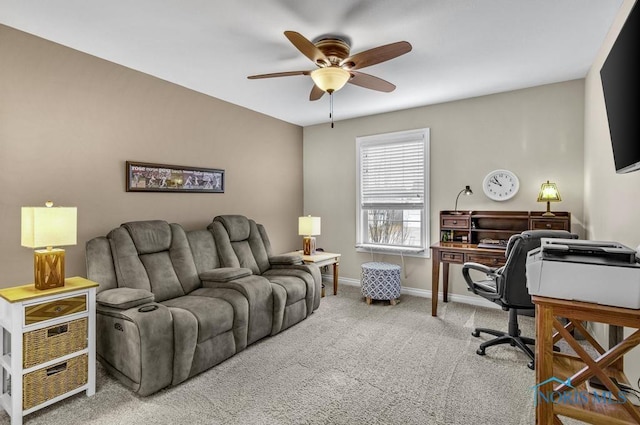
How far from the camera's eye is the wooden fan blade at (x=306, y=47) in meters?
2.05

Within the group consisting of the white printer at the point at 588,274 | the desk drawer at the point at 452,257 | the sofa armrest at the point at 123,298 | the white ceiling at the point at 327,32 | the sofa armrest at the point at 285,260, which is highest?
the white ceiling at the point at 327,32

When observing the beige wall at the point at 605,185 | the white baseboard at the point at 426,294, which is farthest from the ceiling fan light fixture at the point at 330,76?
the white baseboard at the point at 426,294

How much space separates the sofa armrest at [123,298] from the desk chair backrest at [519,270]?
282 cm

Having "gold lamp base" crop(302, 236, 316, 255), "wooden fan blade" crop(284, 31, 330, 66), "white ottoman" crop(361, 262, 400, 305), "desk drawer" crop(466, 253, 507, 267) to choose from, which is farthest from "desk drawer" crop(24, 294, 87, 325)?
"desk drawer" crop(466, 253, 507, 267)

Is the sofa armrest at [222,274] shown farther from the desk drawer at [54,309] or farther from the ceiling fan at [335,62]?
the ceiling fan at [335,62]

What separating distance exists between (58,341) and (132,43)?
91.7 inches

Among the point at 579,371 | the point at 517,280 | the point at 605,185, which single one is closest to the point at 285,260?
the point at 517,280

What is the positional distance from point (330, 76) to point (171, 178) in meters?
2.14

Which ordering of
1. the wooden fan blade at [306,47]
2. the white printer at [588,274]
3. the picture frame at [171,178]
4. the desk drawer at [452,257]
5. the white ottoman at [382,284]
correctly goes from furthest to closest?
the white ottoman at [382,284] < the desk drawer at [452,257] < the picture frame at [171,178] < the wooden fan blade at [306,47] < the white printer at [588,274]

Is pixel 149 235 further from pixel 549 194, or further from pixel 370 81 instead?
pixel 549 194

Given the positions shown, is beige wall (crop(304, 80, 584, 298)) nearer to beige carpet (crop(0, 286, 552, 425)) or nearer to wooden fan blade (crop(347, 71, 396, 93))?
wooden fan blade (crop(347, 71, 396, 93))

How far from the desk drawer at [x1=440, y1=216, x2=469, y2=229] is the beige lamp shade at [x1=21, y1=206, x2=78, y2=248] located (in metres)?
3.79

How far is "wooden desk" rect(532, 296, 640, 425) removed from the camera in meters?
1.41

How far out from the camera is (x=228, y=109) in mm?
4270
